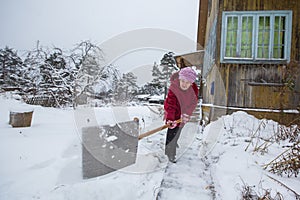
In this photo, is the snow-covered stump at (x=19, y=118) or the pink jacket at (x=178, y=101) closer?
the pink jacket at (x=178, y=101)

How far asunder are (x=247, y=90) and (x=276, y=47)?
131 centimetres

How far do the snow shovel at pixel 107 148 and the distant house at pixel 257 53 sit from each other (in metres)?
2.92

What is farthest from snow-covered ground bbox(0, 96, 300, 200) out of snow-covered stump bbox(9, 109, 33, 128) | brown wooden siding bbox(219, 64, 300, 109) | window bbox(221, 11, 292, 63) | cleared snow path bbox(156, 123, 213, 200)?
window bbox(221, 11, 292, 63)

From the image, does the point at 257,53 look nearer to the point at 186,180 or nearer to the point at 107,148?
the point at 186,180

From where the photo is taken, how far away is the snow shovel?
2607 millimetres

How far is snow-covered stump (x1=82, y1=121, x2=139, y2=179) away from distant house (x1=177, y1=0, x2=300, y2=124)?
319 cm

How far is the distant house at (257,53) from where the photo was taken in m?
4.77

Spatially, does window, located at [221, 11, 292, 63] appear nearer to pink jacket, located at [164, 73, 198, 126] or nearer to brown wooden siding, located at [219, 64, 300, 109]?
brown wooden siding, located at [219, 64, 300, 109]

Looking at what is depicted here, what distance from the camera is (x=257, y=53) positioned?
16.4 ft

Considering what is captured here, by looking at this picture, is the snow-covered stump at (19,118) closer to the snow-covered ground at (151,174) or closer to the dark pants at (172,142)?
the snow-covered ground at (151,174)

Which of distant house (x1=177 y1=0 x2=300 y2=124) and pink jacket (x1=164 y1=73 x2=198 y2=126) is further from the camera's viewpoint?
distant house (x1=177 y1=0 x2=300 y2=124)

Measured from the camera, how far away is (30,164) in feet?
9.57

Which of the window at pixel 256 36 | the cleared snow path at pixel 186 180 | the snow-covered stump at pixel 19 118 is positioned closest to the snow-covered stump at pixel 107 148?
the cleared snow path at pixel 186 180

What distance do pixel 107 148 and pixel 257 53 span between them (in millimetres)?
4528
